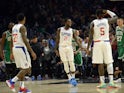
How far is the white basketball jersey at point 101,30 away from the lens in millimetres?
10242

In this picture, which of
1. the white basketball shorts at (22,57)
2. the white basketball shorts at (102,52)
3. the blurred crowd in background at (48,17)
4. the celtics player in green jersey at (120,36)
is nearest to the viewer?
the white basketball shorts at (22,57)

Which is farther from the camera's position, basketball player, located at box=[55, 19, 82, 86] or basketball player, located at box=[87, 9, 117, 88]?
basketball player, located at box=[55, 19, 82, 86]

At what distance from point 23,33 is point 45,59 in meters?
7.67

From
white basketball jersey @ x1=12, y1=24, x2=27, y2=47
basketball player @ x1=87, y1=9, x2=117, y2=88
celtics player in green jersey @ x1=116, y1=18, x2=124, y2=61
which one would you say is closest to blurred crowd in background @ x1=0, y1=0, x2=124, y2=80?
celtics player in green jersey @ x1=116, y1=18, x2=124, y2=61

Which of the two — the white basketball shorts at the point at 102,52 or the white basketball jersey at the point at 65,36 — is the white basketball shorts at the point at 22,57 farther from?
the white basketball jersey at the point at 65,36

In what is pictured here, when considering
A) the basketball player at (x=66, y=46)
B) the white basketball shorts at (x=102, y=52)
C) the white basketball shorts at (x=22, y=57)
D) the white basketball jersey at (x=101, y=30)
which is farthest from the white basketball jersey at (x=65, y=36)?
the white basketball shorts at (x=22, y=57)

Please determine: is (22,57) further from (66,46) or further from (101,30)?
(66,46)

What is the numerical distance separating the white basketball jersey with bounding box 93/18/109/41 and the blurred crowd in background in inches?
261

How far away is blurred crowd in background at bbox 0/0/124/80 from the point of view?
16.9 metres

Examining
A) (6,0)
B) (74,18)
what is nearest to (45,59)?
(74,18)

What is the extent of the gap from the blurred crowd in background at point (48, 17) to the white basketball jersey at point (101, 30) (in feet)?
21.7

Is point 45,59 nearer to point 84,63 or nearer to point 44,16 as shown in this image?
point 84,63

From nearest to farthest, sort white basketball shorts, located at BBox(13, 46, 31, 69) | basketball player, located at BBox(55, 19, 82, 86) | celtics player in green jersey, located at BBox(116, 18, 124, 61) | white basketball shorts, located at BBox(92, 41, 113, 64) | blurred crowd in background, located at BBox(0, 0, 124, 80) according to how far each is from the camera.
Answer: white basketball shorts, located at BBox(13, 46, 31, 69) → white basketball shorts, located at BBox(92, 41, 113, 64) → basketball player, located at BBox(55, 19, 82, 86) → celtics player in green jersey, located at BBox(116, 18, 124, 61) → blurred crowd in background, located at BBox(0, 0, 124, 80)

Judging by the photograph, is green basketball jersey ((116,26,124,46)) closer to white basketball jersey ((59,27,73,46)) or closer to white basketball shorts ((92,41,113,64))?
white basketball jersey ((59,27,73,46))
